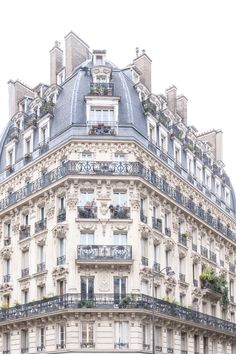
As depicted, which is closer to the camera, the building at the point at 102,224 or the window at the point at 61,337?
the window at the point at 61,337

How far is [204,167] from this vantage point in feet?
156

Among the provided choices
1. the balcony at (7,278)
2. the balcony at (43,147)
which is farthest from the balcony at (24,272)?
the balcony at (43,147)

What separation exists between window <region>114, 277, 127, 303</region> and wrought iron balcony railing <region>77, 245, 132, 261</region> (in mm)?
1172

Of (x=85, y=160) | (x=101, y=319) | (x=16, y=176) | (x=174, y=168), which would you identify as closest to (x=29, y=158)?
(x=16, y=176)

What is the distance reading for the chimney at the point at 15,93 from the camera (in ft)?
151

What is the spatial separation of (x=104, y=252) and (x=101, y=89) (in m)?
9.78

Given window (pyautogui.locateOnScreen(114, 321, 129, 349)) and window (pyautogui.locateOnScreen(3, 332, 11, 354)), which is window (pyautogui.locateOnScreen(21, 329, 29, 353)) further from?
window (pyautogui.locateOnScreen(114, 321, 129, 349))

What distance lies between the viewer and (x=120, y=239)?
36.0 m

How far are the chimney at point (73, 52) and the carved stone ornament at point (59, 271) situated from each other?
1304cm

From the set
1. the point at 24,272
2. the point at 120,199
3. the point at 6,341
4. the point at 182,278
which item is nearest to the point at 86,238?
the point at 120,199

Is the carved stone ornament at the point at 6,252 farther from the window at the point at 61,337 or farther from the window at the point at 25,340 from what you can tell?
the window at the point at 61,337

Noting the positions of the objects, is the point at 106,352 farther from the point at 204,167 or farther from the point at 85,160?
the point at 204,167

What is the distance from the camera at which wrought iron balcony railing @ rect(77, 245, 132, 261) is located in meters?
35.0

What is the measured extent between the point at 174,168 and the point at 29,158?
9245 mm
